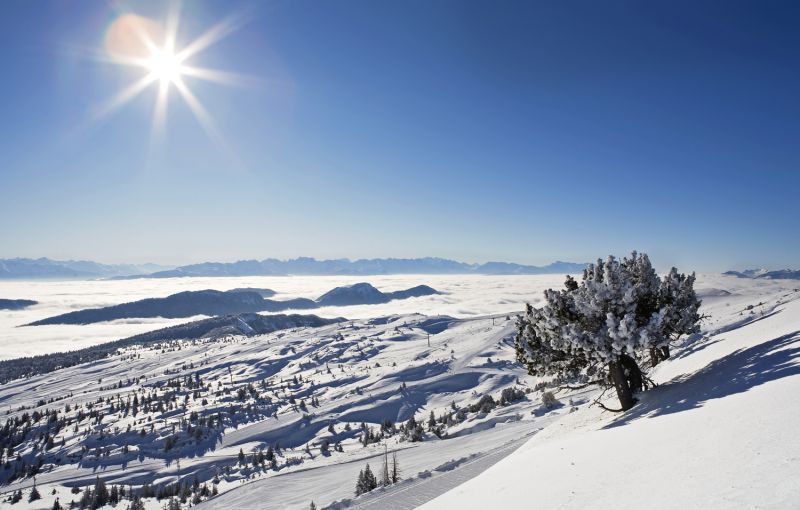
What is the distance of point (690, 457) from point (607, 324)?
10.6m

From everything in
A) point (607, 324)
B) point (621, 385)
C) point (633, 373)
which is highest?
point (607, 324)

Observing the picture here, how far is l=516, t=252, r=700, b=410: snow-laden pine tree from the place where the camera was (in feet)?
64.3

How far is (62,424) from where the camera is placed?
7190 inches

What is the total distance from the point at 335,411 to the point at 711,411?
6358 inches

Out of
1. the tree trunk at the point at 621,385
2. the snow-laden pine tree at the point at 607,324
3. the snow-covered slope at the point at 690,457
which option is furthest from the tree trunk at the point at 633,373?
the snow-covered slope at the point at 690,457

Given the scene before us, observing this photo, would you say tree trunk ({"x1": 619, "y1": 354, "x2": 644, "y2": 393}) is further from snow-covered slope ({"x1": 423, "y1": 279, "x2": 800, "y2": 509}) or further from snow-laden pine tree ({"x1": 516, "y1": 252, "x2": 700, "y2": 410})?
snow-covered slope ({"x1": 423, "y1": 279, "x2": 800, "y2": 509})

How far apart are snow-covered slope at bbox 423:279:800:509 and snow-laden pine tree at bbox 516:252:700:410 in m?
2.55

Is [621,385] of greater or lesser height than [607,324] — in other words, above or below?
below

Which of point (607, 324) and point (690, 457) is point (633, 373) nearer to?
point (607, 324)

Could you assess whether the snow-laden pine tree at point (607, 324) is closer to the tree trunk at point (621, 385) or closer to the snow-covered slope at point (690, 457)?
the tree trunk at point (621, 385)

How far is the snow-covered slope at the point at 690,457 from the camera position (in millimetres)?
7387

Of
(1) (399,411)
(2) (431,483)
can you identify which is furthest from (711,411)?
(1) (399,411)

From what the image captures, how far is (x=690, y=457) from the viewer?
9.49 metres

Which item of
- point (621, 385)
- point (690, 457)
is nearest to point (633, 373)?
point (621, 385)
